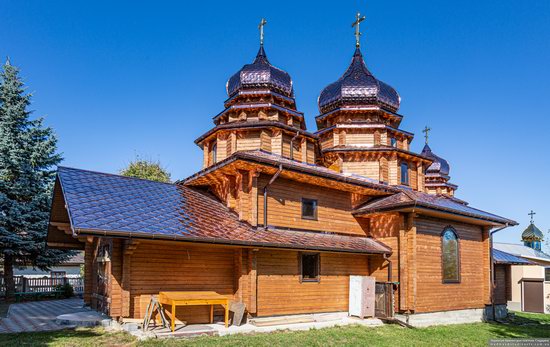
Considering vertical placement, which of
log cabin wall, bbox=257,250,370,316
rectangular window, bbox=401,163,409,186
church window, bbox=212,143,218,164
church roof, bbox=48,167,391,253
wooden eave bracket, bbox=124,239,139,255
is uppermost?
church window, bbox=212,143,218,164

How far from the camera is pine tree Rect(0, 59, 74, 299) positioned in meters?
17.3

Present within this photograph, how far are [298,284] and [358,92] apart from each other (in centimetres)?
1155

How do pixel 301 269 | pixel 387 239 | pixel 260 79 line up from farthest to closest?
pixel 260 79 → pixel 387 239 → pixel 301 269

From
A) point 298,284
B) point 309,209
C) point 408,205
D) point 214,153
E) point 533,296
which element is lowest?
point 533,296

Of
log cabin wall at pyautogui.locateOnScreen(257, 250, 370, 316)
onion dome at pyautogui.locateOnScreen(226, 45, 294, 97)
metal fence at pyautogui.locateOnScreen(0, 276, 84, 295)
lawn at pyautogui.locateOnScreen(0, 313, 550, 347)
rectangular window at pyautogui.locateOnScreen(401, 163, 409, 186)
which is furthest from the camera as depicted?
rectangular window at pyautogui.locateOnScreen(401, 163, 409, 186)

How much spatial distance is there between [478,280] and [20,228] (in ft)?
59.8

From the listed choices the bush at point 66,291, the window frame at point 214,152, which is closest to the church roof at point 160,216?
the window frame at point 214,152

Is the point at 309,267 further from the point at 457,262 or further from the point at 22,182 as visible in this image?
the point at 22,182

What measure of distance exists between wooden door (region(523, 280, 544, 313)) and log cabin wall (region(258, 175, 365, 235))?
13.3 metres

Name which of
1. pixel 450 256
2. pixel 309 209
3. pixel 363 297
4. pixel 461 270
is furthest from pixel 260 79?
pixel 461 270

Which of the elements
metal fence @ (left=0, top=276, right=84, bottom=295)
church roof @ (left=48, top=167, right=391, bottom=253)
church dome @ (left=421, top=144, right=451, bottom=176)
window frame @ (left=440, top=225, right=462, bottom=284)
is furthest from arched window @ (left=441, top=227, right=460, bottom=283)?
church dome @ (left=421, top=144, right=451, bottom=176)

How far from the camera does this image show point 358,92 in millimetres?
21438

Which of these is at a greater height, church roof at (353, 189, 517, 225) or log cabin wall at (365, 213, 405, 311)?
church roof at (353, 189, 517, 225)

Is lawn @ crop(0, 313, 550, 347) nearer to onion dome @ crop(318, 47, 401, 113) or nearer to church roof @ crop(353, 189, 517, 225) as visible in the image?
church roof @ crop(353, 189, 517, 225)
